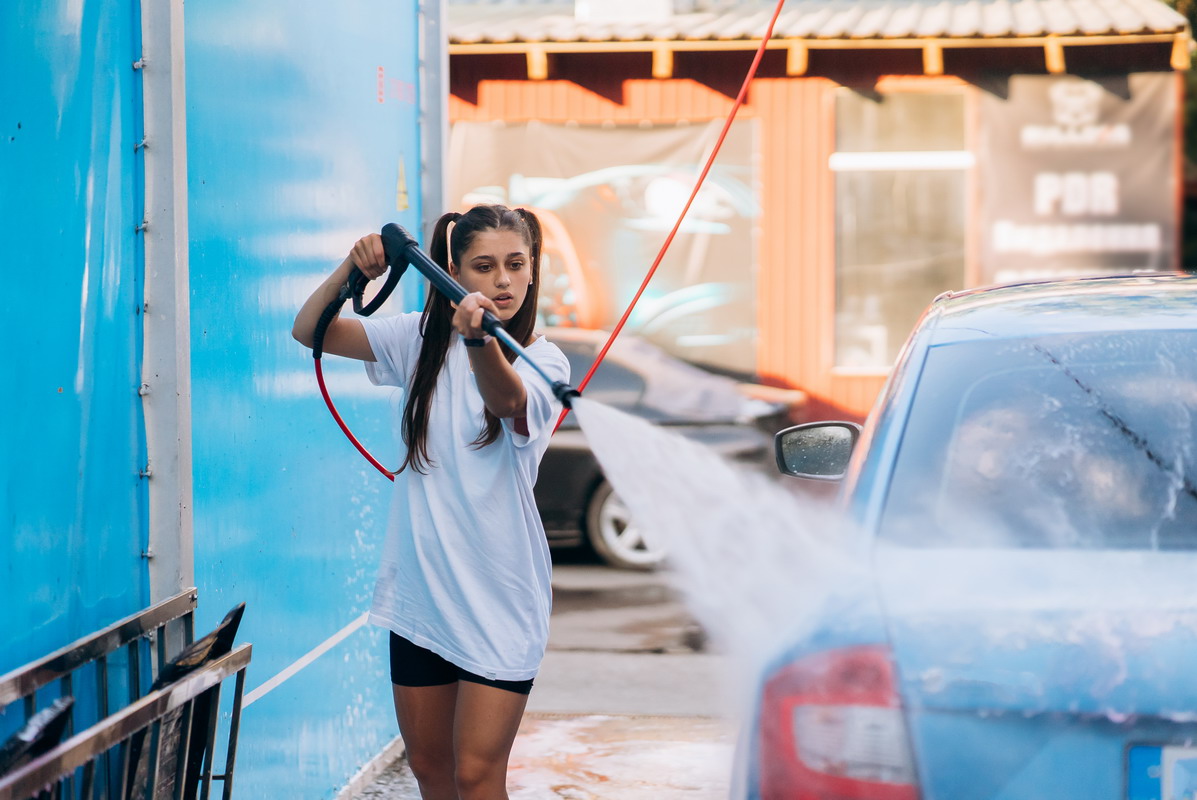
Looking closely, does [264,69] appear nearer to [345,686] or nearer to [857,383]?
[345,686]

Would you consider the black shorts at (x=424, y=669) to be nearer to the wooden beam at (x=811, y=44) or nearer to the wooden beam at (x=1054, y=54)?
the wooden beam at (x=811, y=44)

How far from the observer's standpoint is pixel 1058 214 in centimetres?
1290

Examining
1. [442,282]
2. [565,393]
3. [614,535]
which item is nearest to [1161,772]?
[565,393]

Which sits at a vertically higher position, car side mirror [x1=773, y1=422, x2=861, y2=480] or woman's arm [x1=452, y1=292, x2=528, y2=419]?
woman's arm [x1=452, y1=292, x2=528, y2=419]

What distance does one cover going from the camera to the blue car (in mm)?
2020

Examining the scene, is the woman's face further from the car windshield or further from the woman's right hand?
the car windshield

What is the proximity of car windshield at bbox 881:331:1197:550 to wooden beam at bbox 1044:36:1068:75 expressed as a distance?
→ 408 inches

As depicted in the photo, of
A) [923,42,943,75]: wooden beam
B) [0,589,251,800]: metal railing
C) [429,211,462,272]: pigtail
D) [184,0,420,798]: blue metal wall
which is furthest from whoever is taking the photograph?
[923,42,943,75]: wooden beam

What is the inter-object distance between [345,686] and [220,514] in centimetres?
132

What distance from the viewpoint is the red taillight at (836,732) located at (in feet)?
6.77

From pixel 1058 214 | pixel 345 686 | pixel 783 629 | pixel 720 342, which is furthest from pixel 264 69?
pixel 1058 214

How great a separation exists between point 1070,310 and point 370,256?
5.05 ft

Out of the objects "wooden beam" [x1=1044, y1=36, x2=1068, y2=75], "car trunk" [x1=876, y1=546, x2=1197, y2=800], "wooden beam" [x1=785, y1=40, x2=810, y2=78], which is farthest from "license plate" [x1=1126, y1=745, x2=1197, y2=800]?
"wooden beam" [x1=1044, y1=36, x2=1068, y2=75]

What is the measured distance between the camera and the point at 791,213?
1296cm
